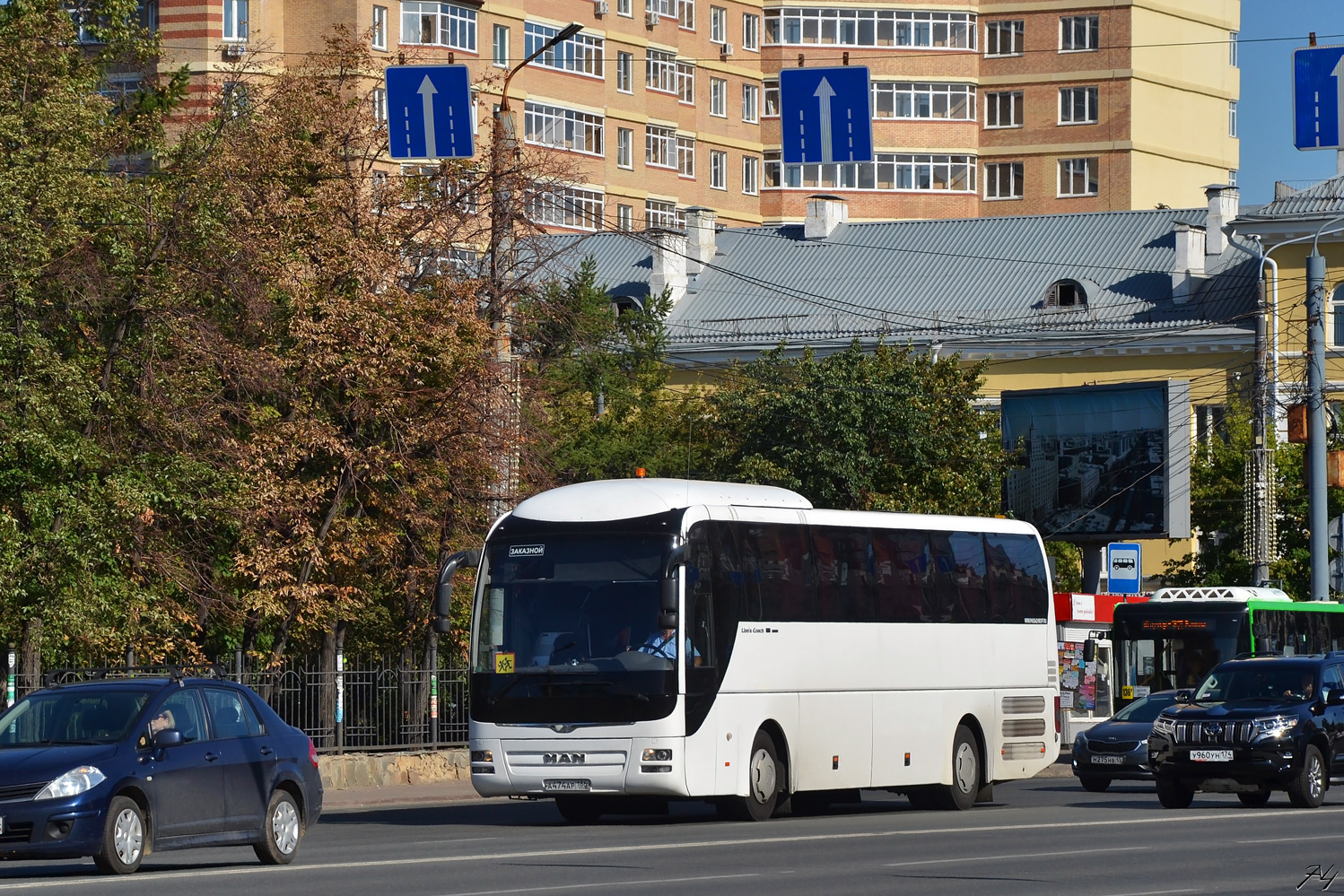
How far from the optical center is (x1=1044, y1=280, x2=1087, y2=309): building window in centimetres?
6956

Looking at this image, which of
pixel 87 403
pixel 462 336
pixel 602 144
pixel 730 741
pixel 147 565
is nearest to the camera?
pixel 730 741

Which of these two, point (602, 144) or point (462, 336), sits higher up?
point (602, 144)

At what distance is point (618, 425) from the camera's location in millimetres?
57844

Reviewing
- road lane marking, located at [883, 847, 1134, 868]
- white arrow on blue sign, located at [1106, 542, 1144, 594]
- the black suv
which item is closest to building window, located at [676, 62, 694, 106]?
white arrow on blue sign, located at [1106, 542, 1144, 594]

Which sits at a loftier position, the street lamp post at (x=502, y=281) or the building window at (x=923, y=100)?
the building window at (x=923, y=100)

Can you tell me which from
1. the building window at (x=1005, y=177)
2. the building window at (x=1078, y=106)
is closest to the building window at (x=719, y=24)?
the building window at (x=1005, y=177)

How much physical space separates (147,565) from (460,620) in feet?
18.8

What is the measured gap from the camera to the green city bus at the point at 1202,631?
38.1m

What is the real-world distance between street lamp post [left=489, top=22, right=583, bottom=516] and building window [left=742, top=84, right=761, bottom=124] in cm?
6146

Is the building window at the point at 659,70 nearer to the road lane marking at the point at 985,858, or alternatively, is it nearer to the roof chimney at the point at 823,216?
the roof chimney at the point at 823,216

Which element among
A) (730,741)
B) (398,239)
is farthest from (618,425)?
(730,741)

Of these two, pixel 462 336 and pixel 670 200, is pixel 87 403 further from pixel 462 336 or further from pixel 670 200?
pixel 670 200

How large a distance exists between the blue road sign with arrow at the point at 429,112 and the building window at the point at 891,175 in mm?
58756

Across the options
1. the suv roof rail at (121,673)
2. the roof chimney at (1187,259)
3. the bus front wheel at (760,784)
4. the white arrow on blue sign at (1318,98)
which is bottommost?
the bus front wheel at (760,784)
